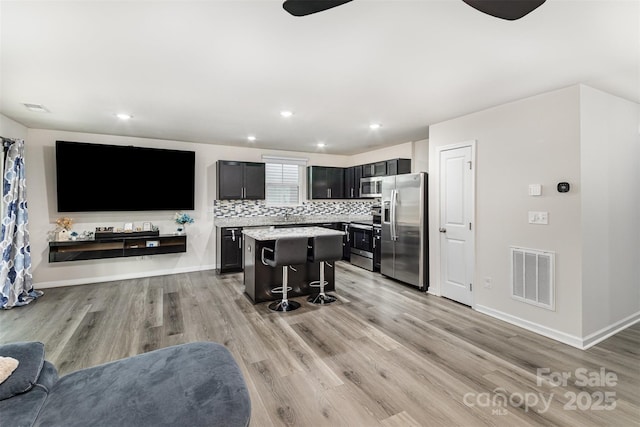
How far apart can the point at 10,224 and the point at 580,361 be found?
22.1ft

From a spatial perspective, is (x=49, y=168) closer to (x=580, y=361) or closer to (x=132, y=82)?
(x=132, y=82)

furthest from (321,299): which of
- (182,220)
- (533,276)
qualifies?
(182,220)

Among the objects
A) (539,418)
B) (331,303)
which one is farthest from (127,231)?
(539,418)

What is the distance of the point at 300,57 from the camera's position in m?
2.34

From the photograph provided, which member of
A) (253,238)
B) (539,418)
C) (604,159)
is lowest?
(539,418)

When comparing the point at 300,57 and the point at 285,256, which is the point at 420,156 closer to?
the point at 285,256

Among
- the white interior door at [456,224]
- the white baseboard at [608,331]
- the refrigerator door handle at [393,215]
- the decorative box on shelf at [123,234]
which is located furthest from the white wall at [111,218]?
the white baseboard at [608,331]

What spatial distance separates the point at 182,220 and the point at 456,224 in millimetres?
4705

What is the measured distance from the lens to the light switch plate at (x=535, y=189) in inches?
122

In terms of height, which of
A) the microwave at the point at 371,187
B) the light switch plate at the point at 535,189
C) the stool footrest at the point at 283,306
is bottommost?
the stool footrest at the point at 283,306

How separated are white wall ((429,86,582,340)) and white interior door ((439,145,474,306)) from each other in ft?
0.41

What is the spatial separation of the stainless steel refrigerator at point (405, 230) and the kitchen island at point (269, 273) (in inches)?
47.6

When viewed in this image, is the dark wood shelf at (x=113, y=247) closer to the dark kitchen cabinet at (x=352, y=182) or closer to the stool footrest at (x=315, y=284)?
the stool footrest at (x=315, y=284)

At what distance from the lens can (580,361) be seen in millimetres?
2605
